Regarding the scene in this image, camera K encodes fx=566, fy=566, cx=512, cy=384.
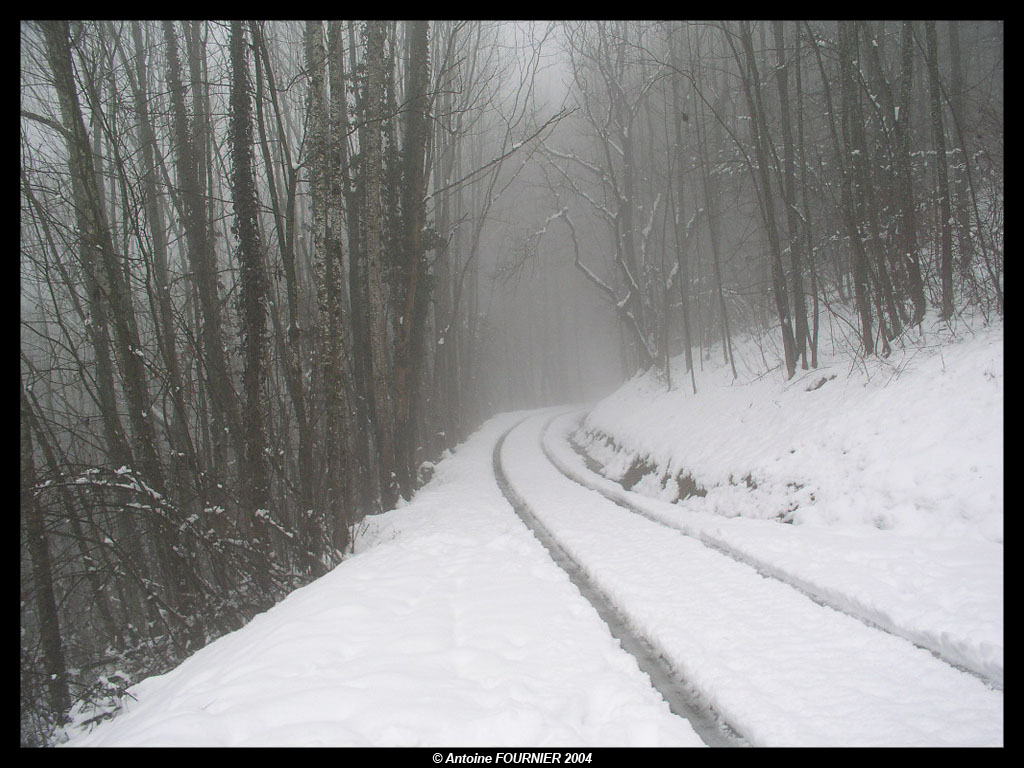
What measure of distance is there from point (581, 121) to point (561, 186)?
11.8 meters

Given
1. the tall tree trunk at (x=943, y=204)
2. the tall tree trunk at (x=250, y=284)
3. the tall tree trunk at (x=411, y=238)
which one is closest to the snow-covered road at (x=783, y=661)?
the tall tree trunk at (x=250, y=284)

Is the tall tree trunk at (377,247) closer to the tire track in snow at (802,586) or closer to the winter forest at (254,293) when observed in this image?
the winter forest at (254,293)

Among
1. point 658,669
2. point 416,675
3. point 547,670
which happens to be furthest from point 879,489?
point 416,675

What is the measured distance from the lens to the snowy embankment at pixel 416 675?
3.24 meters

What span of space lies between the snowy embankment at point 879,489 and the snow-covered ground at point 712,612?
0.10 feet

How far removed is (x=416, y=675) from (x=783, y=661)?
258 centimetres

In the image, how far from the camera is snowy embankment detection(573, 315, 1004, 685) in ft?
15.3

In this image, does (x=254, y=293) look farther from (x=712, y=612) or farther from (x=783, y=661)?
(x=783, y=661)

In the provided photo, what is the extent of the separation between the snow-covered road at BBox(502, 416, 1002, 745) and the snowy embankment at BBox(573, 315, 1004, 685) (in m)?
0.33

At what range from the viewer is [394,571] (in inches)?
270

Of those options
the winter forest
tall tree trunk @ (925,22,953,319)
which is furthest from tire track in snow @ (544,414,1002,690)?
tall tree trunk @ (925,22,953,319)
